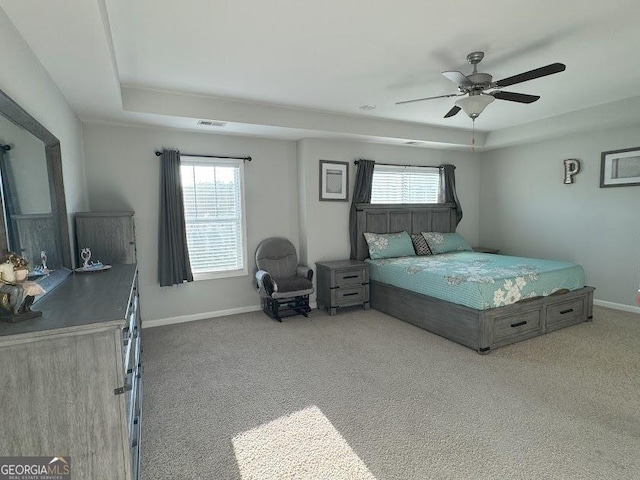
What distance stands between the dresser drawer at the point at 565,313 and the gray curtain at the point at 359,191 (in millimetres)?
2527

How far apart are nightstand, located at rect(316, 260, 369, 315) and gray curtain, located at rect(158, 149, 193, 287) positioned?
6.09 ft

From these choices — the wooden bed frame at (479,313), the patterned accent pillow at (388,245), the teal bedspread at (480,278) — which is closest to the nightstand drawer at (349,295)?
the wooden bed frame at (479,313)

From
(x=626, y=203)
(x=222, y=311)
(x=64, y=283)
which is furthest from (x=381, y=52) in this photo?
(x=626, y=203)

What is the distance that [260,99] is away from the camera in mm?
3746

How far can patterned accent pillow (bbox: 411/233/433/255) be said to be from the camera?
5.28m

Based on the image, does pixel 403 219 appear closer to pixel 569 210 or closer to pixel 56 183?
pixel 569 210

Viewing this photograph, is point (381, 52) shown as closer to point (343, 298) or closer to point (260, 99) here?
point (260, 99)

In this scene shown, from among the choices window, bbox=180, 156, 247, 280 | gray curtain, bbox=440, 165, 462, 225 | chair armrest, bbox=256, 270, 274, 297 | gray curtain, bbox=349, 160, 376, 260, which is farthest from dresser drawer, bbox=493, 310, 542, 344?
window, bbox=180, 156, 247, 280

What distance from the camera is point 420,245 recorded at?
17.5 feet

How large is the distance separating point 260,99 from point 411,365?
313 centimetres

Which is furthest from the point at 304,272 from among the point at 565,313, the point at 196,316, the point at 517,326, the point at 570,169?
the point at 570,169

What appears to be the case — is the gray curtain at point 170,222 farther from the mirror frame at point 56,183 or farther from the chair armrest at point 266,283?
the mirror frame at point 56,183

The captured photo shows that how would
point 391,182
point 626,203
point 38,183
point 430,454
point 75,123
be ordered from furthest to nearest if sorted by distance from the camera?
point 391,182 → point 626,203 → point 75,123 → point 38,183 → point 430,454

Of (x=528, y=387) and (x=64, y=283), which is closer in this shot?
(x=64, y=283)
